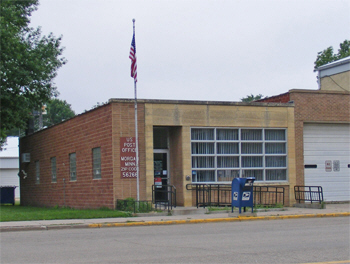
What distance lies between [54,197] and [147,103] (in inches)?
374

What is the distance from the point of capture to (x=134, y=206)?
1927 centimetres

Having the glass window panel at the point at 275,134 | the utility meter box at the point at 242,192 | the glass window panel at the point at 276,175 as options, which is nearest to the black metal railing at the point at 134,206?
the utility meter box at the point at 242,192

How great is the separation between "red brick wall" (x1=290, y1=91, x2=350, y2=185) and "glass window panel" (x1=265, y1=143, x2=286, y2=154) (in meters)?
0.61

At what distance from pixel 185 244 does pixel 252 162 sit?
12.8 metres

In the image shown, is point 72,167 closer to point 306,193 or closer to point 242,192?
point 242,192

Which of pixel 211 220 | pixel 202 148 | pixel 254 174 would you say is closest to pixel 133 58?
pixel 202 148

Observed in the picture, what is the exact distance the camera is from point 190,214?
19.9 meters

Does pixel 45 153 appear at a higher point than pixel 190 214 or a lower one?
higher

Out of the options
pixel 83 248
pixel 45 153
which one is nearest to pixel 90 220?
pixel 83 248

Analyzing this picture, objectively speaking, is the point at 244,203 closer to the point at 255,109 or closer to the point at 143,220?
the point at 143,220

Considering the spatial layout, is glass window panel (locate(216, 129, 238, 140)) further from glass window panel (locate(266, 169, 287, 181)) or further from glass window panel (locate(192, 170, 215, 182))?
glass window panel (locate(266, 169, 287, 181))

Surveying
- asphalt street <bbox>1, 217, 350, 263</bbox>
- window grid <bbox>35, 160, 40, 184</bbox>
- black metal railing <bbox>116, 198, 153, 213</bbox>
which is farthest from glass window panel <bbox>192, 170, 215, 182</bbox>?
window grid <bbox>35, 160, 40, 184</bbox>

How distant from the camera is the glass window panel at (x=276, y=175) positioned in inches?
952

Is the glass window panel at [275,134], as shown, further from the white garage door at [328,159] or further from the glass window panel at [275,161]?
the white garage door at [328,159]
